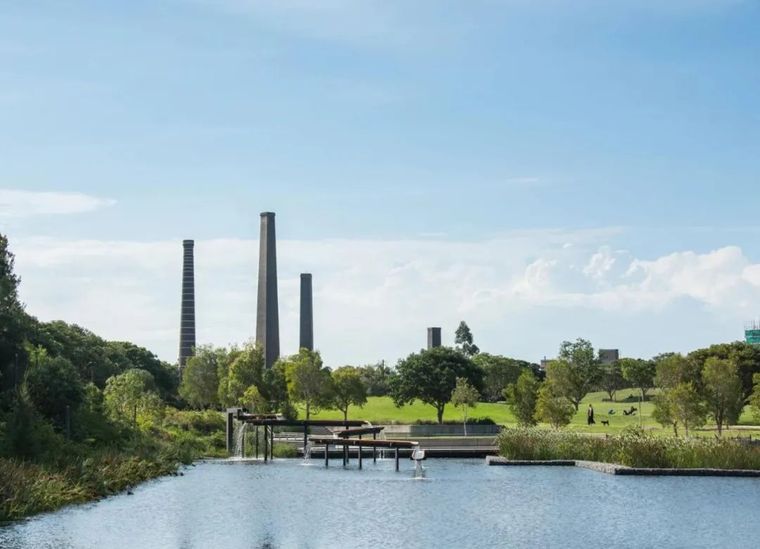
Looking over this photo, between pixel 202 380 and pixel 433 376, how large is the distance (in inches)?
1475

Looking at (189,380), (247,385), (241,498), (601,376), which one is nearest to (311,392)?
(247,385)

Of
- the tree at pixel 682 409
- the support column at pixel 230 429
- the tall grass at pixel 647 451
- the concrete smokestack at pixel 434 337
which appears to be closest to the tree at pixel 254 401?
the support column at pixel 230 429

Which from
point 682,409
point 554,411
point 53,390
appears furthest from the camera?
point 554,411

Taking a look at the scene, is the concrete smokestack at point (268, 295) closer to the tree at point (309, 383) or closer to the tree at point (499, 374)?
the tree at point (309, 383)

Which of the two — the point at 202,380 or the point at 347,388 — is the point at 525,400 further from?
the point at 202,380

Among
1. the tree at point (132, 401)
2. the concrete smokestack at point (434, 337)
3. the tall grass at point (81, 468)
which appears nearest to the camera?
the tall grass at point (81, 468)

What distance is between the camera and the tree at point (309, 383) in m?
133

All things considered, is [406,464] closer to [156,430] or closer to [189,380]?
[156,430]

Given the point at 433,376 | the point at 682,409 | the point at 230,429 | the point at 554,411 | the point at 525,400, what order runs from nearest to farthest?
the point at 230,429, the point at 682,409, the point at 554,411, the point at 525,400, the point at 433,376

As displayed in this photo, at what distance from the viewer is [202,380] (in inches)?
6024

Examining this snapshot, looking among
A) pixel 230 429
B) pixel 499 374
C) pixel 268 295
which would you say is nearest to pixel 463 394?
pixel 230 429

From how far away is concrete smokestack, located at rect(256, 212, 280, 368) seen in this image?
154m

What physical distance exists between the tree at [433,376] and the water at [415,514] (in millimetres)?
63397

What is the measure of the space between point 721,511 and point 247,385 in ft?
317
